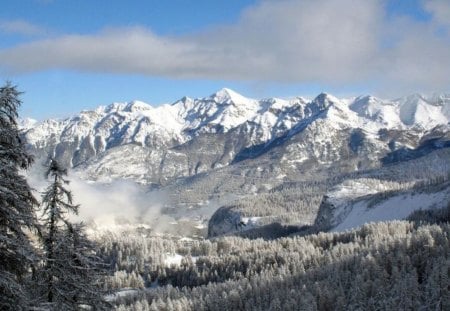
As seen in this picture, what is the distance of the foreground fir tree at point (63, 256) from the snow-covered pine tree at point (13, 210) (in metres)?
7.17

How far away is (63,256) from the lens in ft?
109

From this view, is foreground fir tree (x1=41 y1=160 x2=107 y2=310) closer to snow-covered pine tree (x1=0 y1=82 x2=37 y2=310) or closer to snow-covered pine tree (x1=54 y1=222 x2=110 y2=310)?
Answer: snow-covered pine tree (x1=54 y1=222 x2=110 y2=310)

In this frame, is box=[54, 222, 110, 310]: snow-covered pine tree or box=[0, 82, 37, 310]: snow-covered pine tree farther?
box=[54, 222, 110, 310]: snow-covered pine tree

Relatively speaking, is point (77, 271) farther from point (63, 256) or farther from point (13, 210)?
point (13, 210)

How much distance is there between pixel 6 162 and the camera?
22.5m

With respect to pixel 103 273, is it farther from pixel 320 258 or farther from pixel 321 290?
pixel 320 258

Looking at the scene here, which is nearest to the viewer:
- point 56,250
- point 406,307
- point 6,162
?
point 6,162

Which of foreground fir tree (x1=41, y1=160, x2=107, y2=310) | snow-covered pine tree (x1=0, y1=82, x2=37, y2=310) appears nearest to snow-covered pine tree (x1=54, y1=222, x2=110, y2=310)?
foreground fir tree (x1=41, y1=160, x2=107, y2=310)

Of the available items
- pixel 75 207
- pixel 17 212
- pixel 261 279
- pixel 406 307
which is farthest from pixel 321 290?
pixel 17 212

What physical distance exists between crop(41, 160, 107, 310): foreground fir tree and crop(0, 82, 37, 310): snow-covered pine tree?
23.5ft

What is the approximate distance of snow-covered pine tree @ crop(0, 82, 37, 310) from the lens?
21.5 metres

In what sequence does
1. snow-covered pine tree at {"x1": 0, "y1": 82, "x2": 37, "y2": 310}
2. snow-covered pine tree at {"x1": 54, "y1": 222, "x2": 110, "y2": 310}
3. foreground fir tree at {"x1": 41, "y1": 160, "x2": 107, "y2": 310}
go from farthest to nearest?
snow-covered pine tree at {"x1": 54, "y1": 222, "x2": 110, "y2": 310}
foreground fir tree at {"x1": 41, "y1": 160, "x2": 107, "y2": 310}
snow-covered pine tree at {"x1": 0, "y1": 82, "x2": 37, "y2": 310}

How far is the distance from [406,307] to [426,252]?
35811mm

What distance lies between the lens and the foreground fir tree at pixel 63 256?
1236 inches
